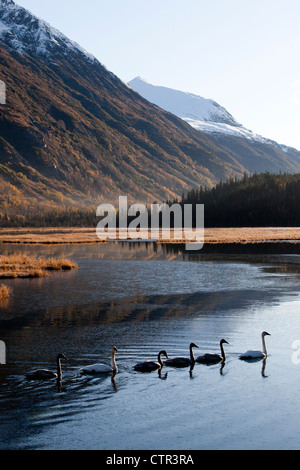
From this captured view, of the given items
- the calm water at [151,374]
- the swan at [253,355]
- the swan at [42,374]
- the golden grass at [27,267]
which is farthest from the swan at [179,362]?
the golden grass at [27,267]

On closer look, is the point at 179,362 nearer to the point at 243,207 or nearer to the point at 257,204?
the point at 257,204

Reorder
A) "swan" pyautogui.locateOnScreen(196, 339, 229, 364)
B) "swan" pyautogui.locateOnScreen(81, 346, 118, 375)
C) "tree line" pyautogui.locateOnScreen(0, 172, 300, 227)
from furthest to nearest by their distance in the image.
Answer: "tree line" pyautogui.locateOnScreen(0, 172, 300, 227)
"swan" pyautogui.locateOnScreen(196, 339, 229, 364)
"swan" pyautogui.locateOnScreen(81, 346, 118, 375)

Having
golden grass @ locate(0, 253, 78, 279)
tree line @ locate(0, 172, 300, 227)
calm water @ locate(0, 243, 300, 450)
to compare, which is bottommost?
calm water @ locate(0, 243, 300, 450)

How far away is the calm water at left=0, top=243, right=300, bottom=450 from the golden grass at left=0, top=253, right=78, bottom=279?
14.1ft

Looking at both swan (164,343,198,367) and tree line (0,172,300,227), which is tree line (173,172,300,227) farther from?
swan (164,343,198,367)

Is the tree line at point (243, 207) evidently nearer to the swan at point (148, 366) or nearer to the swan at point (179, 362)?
the swan at point (179, 362)

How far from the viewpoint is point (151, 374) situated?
763 inches

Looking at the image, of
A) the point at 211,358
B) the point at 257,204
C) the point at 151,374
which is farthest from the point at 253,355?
the point at 257,204

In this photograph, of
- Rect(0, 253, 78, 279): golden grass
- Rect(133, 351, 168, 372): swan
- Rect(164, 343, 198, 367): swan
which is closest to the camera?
Rect(133, 351, 168, 372): swan

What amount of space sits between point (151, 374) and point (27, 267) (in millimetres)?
32886

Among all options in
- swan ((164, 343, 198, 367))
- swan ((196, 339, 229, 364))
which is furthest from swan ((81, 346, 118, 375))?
swan ((196, 339, 229, 364))

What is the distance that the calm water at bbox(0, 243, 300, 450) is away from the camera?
14.5m

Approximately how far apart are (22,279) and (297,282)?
20626mm
